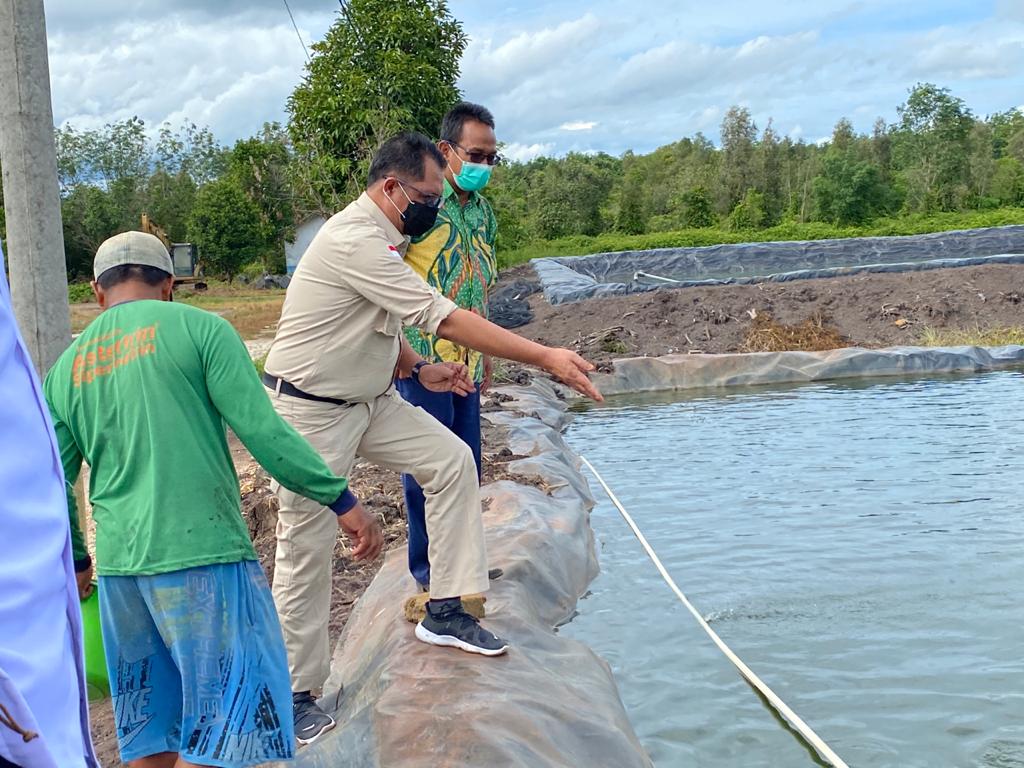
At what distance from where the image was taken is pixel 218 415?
8.29 feet

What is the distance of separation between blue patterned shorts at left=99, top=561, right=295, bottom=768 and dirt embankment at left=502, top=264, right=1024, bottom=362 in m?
11.6

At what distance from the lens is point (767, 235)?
104ft

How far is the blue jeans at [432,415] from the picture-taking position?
4.15m

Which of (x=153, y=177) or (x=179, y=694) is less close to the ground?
(x=153, y=177)

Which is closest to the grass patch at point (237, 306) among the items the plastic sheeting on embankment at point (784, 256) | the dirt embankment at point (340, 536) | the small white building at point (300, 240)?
the small white building at point (300, 240)

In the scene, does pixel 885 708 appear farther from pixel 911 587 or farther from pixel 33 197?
pixel 33 197

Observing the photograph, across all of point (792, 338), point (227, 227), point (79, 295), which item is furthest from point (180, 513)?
point (227, 227)

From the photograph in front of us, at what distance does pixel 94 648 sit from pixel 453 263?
6.45ft

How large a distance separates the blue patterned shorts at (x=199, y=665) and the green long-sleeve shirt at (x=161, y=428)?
0.21 feet

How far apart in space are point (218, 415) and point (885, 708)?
284 centimetres

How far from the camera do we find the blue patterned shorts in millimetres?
2391

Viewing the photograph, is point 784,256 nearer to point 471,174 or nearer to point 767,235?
point 767,235

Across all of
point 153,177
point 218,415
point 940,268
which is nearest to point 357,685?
point 218,415

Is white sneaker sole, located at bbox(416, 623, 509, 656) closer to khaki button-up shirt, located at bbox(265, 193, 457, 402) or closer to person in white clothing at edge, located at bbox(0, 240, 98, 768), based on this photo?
khaki button-up shirt, located at bbox(265, 193, 457, 402)
